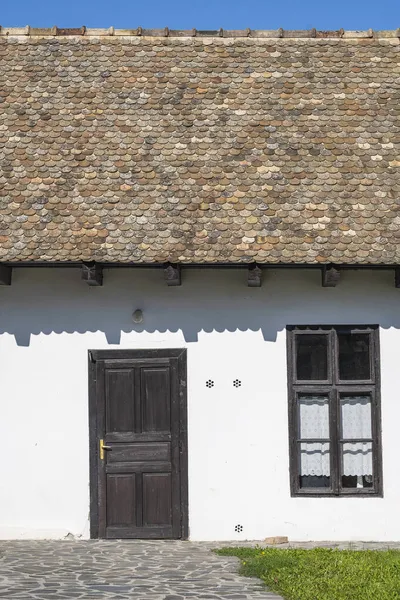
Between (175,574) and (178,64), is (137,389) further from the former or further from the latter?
(178,64)

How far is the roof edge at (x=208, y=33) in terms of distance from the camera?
14695mm

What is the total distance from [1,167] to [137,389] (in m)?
3.49

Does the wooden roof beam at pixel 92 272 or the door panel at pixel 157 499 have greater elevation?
the wooden roof beam at pixel 92 272

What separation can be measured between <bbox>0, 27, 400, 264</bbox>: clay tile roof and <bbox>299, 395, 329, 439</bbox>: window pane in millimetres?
1815

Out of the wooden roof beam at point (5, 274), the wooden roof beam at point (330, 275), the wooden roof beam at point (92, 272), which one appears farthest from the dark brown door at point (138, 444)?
the wooden roof beam at point (330, 275)

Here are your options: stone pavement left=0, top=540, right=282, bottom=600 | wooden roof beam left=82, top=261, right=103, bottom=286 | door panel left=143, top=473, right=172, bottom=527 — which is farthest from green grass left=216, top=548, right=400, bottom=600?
wooden roof beam left=82, top=261, right=103, bottom=286

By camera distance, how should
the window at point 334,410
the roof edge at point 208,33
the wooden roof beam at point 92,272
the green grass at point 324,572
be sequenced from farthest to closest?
the roof edge at point 208,33, the window at point 334,410, the wooden roof beam at point 92,272, the green grass at point 324,572

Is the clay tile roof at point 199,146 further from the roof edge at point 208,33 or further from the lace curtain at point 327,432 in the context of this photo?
the lace curtain at point 327,432

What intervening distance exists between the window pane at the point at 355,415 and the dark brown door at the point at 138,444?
78.7 inches

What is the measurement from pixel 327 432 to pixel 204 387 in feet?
5.36

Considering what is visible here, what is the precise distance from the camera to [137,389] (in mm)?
12133

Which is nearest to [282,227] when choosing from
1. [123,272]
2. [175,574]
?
[123,272]

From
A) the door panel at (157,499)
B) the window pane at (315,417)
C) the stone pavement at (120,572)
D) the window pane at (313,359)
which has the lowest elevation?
the stone pavement at (120,572)

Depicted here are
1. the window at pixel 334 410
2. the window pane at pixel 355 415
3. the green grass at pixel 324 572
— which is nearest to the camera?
the green grass at pixel 324 572
